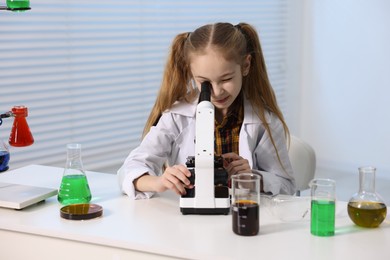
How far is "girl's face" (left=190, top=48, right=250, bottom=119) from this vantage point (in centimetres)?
210

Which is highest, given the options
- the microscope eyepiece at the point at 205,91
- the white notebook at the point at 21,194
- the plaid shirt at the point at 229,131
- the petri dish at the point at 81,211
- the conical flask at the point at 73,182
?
the microscope eyepiece at the point at 205,91

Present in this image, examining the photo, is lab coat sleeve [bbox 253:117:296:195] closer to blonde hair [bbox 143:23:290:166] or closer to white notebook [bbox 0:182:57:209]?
blonde hair [bbox 143:23:290:166]

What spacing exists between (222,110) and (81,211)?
690mm

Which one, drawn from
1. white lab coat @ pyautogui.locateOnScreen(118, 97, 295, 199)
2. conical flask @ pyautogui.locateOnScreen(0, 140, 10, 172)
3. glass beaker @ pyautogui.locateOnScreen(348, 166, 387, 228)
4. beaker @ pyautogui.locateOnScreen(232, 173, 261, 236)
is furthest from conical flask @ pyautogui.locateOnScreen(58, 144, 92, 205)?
glass beaker @ pyautogui.locateOnScreen(348, 166, 387, 228)

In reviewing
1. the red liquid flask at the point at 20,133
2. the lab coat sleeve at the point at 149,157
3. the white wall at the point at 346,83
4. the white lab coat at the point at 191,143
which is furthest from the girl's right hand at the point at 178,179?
the white wall at the point at 346,83

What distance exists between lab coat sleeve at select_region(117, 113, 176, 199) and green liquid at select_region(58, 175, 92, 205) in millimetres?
146

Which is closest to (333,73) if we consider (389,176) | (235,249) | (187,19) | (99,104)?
(389,176)

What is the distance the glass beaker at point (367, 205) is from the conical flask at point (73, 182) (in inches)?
30.7

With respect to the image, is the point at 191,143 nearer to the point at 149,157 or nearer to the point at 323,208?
the point at 149,157

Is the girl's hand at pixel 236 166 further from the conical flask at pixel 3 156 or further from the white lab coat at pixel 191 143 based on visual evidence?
the conical flask at pixel 3 156

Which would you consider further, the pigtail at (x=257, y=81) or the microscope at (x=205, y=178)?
the pigtail at (x=257, y=81)

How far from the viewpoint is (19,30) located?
3.16m

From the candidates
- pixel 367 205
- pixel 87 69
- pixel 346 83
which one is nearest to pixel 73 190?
pixel 367 205

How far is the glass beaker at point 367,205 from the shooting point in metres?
1.72
